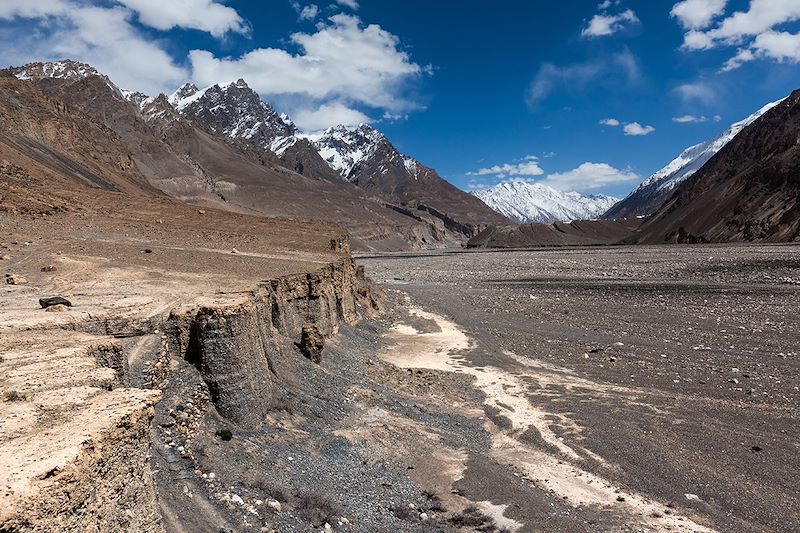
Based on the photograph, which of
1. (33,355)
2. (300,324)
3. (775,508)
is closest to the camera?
(33,355)

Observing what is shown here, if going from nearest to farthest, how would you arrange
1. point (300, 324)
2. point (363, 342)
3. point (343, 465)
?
point (343, 465) < point (300, 324) < point (363, 342)

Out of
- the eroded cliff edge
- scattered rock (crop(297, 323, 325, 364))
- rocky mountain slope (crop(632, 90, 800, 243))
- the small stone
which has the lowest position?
the small stone

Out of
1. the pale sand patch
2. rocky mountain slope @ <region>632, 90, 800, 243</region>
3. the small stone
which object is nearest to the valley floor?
the pale sand patch

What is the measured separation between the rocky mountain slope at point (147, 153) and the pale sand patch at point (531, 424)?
4010 centimetres

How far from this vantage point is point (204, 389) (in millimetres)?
10578

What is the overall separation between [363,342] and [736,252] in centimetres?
6210

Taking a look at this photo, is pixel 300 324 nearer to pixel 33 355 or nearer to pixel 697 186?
pixel 33 355

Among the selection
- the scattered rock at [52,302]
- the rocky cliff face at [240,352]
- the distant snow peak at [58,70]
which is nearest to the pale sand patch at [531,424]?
the rocky cliff face at [240,352]

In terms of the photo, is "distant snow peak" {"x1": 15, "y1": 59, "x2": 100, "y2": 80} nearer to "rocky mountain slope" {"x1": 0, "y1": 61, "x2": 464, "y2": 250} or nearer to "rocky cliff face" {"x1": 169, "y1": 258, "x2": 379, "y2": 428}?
"rocky mountain slope" {"x1": 0, "y1": 61, "x2": 464, "y2": 250}

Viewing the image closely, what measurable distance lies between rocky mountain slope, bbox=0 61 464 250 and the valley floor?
141ft

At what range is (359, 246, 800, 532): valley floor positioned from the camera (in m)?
10.3

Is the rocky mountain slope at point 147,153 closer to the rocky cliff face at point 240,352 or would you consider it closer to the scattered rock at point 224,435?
the rocky cliff face at point 240,352

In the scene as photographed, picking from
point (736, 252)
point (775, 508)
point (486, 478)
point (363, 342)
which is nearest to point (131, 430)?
point (486, 478)

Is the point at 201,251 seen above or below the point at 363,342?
above
